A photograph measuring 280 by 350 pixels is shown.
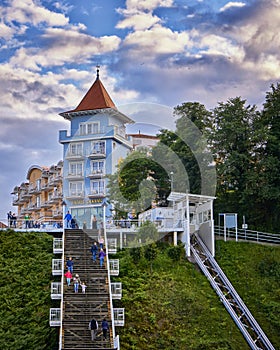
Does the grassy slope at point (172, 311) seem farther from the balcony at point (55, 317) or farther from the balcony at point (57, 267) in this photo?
the balcony at point (57, 267)

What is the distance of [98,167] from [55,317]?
31.3 meters

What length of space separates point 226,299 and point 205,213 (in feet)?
25.8

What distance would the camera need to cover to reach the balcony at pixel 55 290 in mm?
30984

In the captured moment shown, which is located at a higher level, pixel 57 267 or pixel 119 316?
pixel 57 267

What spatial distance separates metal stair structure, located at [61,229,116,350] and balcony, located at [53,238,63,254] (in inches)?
10.3

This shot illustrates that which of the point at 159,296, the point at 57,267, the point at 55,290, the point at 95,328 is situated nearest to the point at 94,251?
the point at 57,267

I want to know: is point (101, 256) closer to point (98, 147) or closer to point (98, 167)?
point (98, 167)

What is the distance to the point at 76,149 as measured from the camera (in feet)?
199

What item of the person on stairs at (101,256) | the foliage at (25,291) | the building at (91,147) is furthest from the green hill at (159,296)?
the building at (91,147)

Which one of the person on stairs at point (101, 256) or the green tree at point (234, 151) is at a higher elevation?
the green tree at point (234, 151)

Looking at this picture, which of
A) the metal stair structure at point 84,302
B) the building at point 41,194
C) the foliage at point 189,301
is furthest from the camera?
the building at point 41,194

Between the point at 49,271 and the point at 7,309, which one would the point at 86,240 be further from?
the point at 7,309

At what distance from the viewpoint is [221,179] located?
145 ft

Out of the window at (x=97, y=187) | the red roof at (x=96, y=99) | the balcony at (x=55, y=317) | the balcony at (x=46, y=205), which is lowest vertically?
the balcony at (x=55, y=317)
